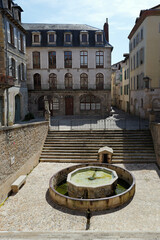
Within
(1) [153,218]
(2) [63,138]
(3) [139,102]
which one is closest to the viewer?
(1) [153,218]

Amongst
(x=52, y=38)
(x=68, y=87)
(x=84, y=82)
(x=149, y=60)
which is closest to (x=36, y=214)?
(x=149, y=60)

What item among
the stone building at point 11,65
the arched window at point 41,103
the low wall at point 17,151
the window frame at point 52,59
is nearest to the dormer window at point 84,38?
the window frame at point 52,59

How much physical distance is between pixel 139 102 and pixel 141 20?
1014 cm

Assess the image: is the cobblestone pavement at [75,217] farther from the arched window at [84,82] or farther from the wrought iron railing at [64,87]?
the arched window at [84,82]

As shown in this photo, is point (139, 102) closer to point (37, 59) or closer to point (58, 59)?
point (58, 59)

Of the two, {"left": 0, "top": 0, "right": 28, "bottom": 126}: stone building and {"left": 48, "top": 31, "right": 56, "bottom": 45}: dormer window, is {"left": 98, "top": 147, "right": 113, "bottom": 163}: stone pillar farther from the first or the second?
{"left": 48, "top": 31, "right": 56, "bottom": 45}: dormer window

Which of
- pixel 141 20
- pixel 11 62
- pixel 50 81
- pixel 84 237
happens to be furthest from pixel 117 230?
pixel 50 81

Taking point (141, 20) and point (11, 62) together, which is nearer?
point (11, 62)

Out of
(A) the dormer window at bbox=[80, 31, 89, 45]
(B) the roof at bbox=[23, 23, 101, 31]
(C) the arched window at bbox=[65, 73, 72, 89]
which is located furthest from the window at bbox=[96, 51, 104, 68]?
(C) the arched window at bbox=[65, 73, 72, 89]

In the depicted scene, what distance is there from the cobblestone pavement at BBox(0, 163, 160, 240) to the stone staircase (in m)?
4.32

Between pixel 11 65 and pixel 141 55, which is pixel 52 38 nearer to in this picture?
pixel 11 65

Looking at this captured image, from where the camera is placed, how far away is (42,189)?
1108 cm

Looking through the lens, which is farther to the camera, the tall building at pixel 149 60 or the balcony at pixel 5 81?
the tall building at pixel 149 60

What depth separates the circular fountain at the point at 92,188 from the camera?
9055mm
